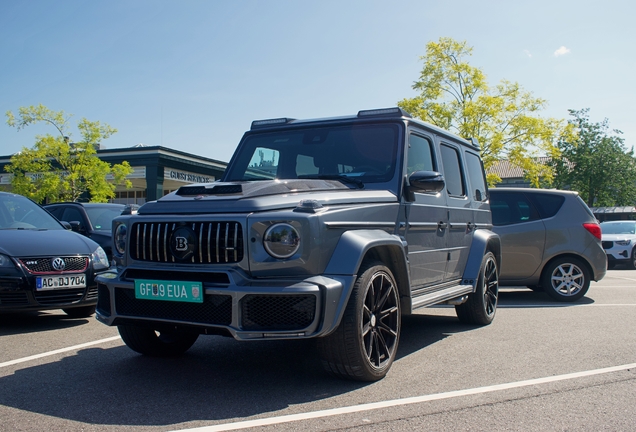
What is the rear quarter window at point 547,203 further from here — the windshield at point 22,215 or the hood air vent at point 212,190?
the windshield at point 22,215

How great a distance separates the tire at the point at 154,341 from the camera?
16.1 feet

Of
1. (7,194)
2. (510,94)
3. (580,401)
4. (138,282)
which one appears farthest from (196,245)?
(510,94)

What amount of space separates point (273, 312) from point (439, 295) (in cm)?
213

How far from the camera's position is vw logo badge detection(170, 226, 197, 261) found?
4.04 meters

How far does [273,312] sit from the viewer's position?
3768mm

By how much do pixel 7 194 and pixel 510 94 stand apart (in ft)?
79.1

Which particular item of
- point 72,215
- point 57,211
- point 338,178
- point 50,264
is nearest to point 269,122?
point 338,178

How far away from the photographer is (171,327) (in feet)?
13.5

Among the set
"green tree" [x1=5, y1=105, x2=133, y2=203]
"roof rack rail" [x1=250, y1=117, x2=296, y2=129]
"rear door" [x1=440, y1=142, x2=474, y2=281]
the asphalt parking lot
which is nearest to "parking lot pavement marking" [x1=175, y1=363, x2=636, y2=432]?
the asphalt parking lot

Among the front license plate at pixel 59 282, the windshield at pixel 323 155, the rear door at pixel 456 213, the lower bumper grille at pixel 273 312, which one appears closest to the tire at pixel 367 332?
the lower bumper grille at pixel 273 312

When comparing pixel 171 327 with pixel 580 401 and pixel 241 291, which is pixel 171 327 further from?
pixel 580 401

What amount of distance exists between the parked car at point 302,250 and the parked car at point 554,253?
393 centimetres

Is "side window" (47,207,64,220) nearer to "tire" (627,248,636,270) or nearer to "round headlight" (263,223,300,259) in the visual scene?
"round headlight" (263,223,300,259)

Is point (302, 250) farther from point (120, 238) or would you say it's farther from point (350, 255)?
point (120, 238)
